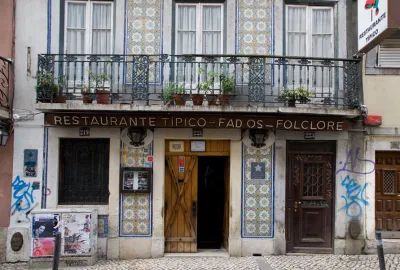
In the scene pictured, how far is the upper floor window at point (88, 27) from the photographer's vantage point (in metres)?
9.07

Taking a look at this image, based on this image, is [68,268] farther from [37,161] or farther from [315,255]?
[315,255]

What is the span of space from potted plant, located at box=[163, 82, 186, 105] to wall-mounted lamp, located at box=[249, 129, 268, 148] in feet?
5.57

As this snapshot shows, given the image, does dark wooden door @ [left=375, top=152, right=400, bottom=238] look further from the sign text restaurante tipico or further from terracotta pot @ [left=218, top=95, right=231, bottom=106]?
terracotta pot @ [left=218, top=95, right=231, bottom=106]

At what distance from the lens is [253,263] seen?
8219mm

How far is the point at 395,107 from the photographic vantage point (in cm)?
897

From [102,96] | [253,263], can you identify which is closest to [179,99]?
[102,96]

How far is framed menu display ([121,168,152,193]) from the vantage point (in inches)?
346

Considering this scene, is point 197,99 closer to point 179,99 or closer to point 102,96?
point 179,99

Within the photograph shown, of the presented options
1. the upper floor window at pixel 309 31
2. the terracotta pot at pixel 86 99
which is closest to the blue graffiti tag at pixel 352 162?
the upper floor window at pixel 309 31

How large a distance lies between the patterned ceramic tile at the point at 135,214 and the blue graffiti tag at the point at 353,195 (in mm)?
4325

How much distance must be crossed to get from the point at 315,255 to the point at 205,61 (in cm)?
489

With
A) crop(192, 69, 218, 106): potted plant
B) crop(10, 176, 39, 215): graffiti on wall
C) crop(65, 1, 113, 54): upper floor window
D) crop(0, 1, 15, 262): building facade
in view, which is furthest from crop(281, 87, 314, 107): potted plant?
crop(0, 1, 15, 262): building facade

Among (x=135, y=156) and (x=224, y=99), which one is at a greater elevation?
(x=224, y=99)

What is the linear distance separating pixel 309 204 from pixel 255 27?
13.6ft
